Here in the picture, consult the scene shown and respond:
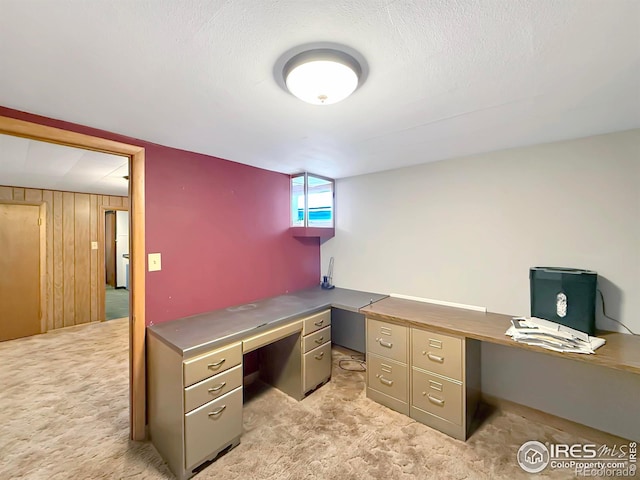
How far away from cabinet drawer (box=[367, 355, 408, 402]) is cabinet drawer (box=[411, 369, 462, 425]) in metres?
0.09

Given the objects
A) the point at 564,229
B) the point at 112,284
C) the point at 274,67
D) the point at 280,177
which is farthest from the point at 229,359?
the point at 112,284

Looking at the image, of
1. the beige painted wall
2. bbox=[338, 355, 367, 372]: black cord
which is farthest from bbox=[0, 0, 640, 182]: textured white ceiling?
bbox=[338, 355, 367, 372]: black cord

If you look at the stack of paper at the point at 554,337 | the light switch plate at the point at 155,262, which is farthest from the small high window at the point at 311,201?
the stack of paper at the point at 554,337

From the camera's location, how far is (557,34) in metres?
0.92

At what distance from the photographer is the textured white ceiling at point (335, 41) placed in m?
0.83

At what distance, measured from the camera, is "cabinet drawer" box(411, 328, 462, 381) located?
1.89 meters

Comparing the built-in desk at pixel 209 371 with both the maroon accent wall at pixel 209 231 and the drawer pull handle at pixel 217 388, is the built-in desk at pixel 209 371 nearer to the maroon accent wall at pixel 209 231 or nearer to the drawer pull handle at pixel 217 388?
the drawer pull handle at pixel 217 388

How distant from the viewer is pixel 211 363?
1.67m

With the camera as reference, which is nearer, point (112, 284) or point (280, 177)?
point (280, 177)

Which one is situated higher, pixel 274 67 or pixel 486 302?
pixel 274 67

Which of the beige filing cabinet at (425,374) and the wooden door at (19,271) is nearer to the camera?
the beige filing cabinet at (425,374)

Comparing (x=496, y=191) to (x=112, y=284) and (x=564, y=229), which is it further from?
(x=112, y=284)

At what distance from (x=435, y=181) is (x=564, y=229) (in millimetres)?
1038

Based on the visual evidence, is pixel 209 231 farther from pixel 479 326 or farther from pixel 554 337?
pixel 554 337
